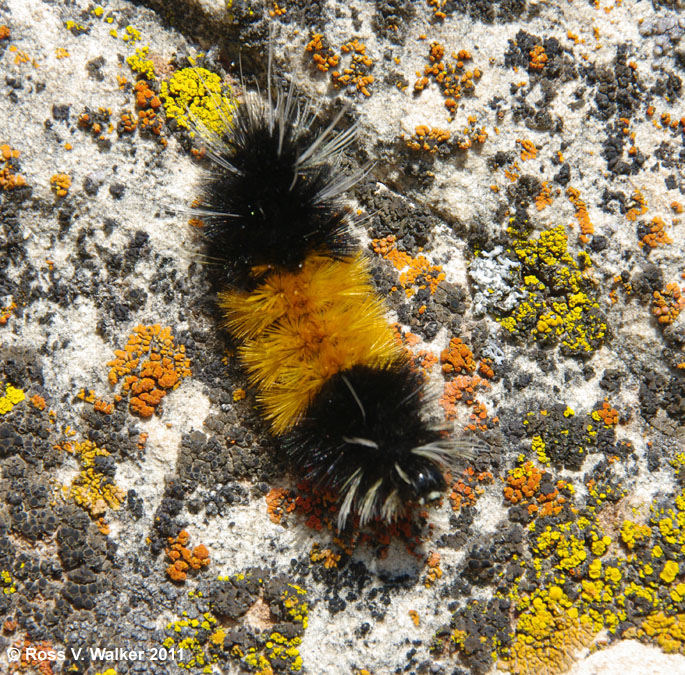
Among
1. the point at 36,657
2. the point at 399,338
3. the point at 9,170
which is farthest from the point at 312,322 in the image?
the point at 36,657

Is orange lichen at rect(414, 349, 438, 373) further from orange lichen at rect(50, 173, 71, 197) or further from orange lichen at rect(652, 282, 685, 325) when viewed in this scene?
orange lichen at rect(50, 173, 71, 197)

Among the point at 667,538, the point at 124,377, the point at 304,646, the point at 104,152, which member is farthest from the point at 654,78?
the point at 304,646

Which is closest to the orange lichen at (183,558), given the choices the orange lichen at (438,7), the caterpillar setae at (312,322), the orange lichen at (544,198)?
the caterpillar setae at (312,322)

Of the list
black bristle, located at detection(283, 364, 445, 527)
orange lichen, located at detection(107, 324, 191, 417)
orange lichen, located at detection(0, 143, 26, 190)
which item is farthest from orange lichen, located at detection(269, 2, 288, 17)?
black bristle, located at detection(283, 364, 445, 527)

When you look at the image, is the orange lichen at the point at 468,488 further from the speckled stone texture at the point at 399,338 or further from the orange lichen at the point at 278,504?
the orange lichen at the point at 278,504

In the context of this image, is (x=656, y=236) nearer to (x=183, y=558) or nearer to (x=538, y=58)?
(x=538, y=58)

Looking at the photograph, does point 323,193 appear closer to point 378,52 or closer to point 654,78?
point 378,52

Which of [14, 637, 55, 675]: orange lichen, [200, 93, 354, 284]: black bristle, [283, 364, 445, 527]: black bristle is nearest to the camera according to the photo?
[283, 364, 445, 527]: black bristle

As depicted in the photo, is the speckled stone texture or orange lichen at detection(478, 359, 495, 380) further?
orange lichen at detection(478, 359, 495, 380)
